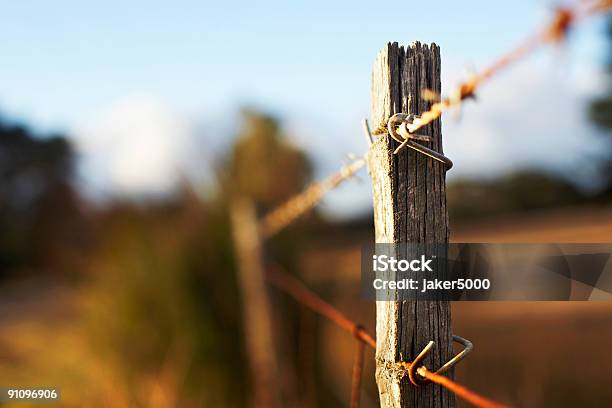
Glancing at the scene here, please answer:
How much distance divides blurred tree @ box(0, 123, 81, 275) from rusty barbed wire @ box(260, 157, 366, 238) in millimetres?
9689

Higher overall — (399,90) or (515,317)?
(399,90)

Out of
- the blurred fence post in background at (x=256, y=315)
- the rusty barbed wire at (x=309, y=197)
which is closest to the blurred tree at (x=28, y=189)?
the blurred fence post in background at (x=256, y=315)

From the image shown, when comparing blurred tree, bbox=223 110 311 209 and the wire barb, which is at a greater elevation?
blurred tree, bbox=223 110 311 209

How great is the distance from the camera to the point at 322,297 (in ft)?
10.9

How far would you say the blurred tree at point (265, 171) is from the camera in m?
3.57

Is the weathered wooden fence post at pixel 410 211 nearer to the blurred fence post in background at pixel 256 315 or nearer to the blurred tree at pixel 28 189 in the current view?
the blurred fence post in background at pixel 256 315

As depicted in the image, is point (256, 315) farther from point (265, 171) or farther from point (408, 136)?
point (408, 136)

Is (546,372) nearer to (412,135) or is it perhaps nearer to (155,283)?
(155,283)

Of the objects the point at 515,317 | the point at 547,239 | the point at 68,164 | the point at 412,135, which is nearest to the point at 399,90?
the point at 412,135

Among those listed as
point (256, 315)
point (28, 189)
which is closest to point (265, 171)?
point (256, 315)

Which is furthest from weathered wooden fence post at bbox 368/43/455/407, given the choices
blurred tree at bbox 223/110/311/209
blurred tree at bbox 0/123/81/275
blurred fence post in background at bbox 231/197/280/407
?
blurred tree at bbox 0/123/81/275

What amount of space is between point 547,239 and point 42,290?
847cm

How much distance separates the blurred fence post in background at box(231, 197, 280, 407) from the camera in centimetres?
279

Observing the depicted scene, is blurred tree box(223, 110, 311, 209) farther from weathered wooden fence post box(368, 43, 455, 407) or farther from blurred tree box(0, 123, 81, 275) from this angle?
blurred tree box(0, 123, 81, 275)
